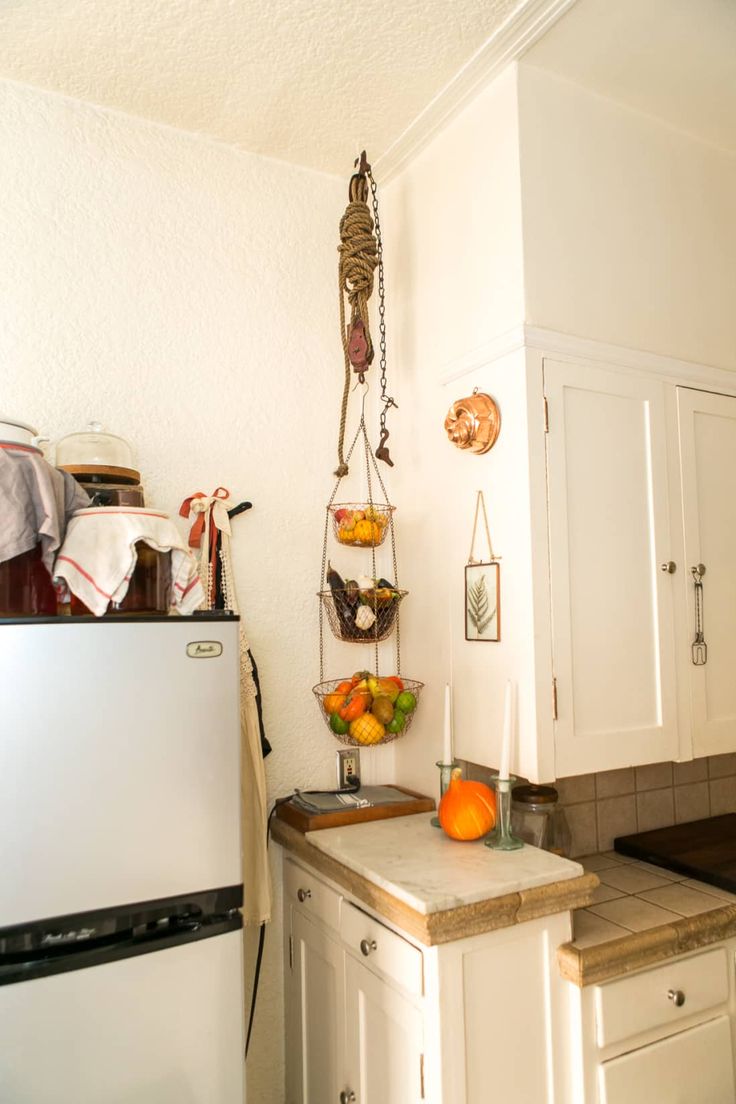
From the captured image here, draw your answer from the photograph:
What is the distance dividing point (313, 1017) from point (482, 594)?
3.58ft

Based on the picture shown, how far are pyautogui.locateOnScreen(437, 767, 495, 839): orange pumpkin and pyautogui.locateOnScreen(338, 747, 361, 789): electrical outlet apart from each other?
1.47 ft

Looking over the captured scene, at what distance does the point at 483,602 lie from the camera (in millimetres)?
1818

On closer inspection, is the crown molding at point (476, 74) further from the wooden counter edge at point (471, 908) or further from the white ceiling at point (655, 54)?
the wooden counter edge at point (471, 908)

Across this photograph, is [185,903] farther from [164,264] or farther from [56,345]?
[164,264]

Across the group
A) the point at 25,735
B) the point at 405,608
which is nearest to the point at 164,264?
the point at 405,608

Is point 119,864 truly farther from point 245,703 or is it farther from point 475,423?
point 475,423

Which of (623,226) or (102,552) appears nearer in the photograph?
(102,552)

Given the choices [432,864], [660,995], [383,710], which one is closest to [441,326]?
[383,710]

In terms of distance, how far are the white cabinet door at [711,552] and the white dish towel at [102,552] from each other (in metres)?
1.35

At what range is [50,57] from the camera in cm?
174

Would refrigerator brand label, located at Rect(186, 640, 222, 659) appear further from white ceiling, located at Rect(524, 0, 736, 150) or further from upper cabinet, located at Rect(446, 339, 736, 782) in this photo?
white ceiling, located at Rect(524, 0, 736, 150)

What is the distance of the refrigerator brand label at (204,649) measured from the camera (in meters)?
1.31

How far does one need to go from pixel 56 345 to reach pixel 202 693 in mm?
1028

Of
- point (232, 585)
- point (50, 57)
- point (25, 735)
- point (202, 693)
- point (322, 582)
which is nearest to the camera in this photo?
point (25, 735)
